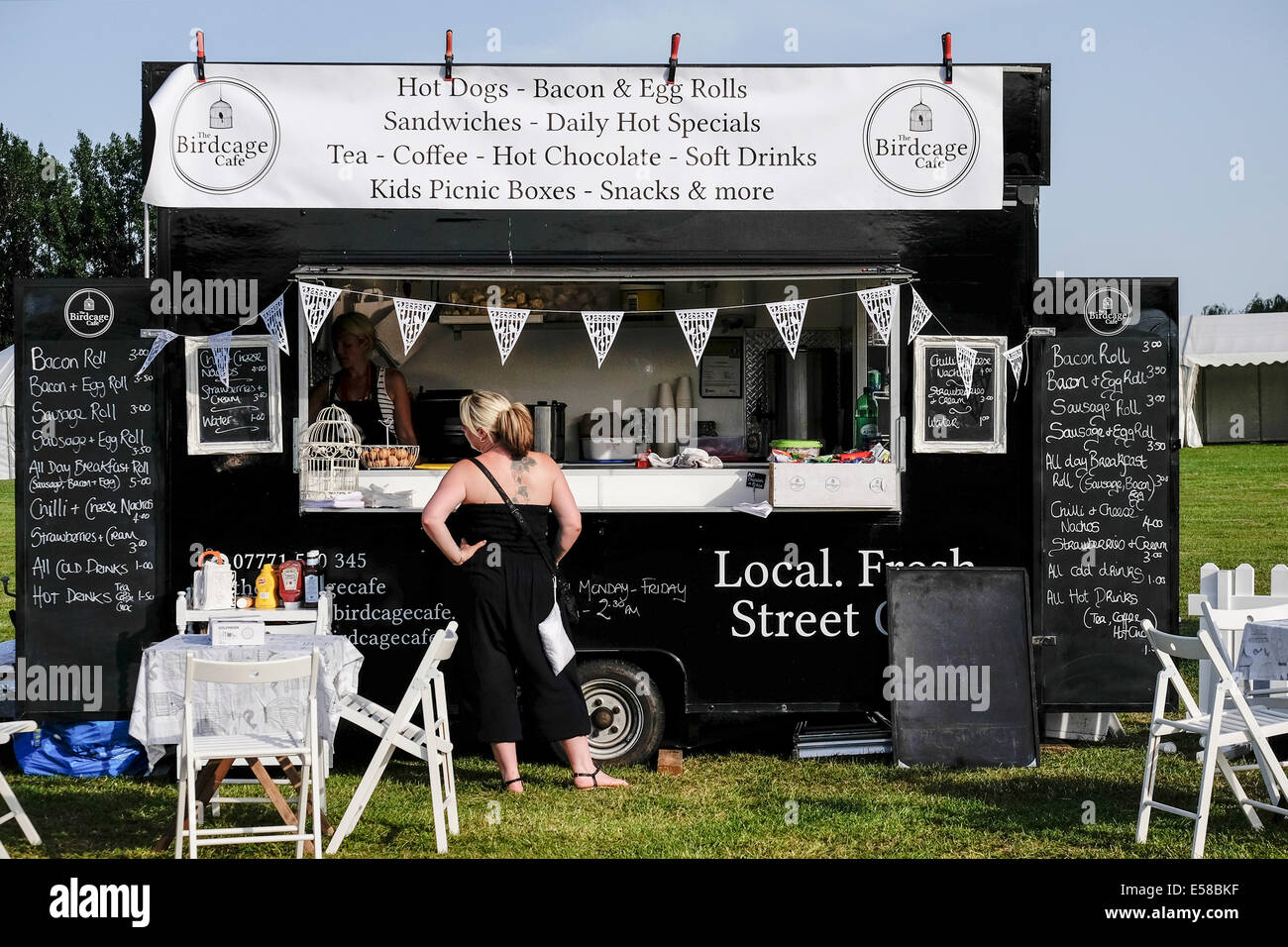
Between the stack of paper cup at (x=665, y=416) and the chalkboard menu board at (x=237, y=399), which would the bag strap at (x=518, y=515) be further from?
the stack of paper cup at (x=665, y=416)

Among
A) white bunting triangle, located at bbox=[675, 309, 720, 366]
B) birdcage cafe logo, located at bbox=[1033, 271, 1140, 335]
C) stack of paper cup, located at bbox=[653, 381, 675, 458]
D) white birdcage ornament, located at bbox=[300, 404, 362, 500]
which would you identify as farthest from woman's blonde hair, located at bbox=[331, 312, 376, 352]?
birdcage cafe logo, located at bbox=[1033, 271, 1140, 335]

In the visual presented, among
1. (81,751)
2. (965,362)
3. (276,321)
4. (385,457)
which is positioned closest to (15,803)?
(81,751)

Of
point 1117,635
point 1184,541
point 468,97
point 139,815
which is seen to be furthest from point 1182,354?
point 139,815

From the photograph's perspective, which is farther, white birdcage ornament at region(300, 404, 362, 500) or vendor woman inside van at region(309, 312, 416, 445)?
vendor woman inside van at region(309, 312, 416, 445)

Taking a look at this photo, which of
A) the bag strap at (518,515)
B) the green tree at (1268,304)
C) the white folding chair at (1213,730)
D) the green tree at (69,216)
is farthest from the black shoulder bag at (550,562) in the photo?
the green tree at (1268,304)

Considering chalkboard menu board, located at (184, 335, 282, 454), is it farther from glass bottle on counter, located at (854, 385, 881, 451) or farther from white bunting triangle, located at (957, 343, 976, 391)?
white bunting triangle, located at (957, 343, 976, 391)

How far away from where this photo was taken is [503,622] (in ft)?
19.8

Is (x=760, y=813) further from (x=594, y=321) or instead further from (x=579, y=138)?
(x=579, y=138)

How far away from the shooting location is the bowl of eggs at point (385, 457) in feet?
21.8

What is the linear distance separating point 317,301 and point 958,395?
305 cm

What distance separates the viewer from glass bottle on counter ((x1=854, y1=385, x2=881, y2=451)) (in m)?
6.80

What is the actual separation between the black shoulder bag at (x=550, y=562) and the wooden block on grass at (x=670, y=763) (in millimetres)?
753

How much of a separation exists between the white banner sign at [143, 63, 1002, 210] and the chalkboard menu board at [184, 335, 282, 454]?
2.28 ft
